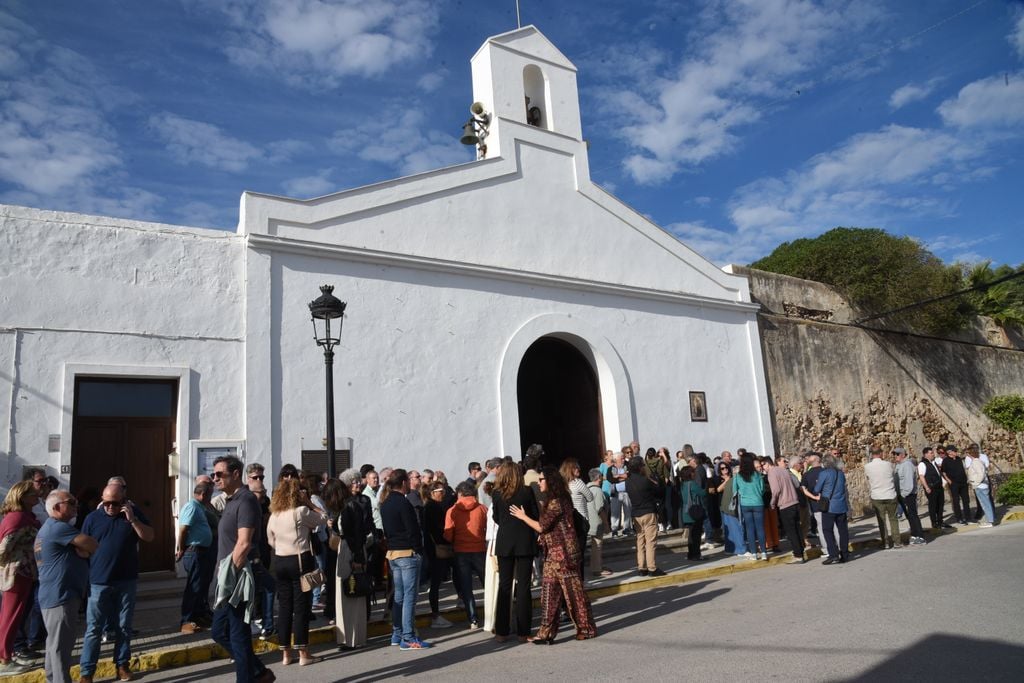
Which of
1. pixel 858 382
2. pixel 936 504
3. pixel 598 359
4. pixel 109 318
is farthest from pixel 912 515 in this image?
pixel 109 318

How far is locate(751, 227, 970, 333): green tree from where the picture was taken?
2012 cm

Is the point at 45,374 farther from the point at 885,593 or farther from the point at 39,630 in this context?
the point at 885,593

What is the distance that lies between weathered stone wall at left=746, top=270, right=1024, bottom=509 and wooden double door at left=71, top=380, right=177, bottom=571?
1258 centimetres

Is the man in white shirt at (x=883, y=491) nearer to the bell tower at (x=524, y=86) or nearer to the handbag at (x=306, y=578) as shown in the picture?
the bell tower at (x=524, y=86)

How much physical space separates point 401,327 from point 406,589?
6024mm

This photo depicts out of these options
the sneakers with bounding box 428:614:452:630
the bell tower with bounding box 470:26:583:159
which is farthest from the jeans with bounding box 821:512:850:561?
the bell tower with bounding box 470:26:583:159

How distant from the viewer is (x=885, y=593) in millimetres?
8094

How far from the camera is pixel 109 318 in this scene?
10227mm

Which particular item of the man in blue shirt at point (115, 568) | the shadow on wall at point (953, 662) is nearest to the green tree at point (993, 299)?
the shadow on wall at point (953, 662)

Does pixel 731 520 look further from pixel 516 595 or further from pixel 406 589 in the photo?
pixel 406 589

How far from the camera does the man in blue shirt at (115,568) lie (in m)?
6.45

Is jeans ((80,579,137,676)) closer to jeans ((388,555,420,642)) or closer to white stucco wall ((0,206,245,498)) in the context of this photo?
jeans ((388,555,420,642))

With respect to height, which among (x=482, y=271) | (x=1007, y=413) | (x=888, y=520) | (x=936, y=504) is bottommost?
(x=888, y=520)

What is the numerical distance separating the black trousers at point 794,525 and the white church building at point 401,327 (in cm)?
385
